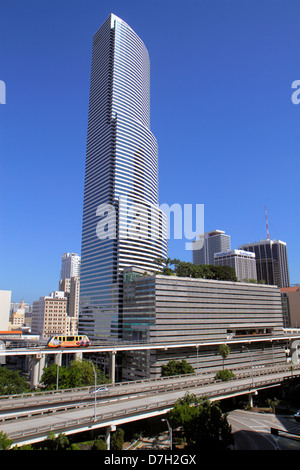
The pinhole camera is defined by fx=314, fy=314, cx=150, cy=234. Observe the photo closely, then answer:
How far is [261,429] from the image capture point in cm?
6134

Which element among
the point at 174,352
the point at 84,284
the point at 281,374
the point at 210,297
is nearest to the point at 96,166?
the point at 84,284

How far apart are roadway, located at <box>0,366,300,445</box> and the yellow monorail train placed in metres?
20.4

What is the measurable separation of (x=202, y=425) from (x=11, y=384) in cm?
4834

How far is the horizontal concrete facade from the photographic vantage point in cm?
11425

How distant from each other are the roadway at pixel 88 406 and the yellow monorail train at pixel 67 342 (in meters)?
20.4

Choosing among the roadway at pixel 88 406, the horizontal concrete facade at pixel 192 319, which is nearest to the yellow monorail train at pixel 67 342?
the roadway at pixel 88 406

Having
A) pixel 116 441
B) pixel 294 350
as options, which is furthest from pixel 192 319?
pixel 116 441

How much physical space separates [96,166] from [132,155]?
22501 millimetres

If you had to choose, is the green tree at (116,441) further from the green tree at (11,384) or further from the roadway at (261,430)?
the green tree at (11,384)

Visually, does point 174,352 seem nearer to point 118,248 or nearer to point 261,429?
point 261,429

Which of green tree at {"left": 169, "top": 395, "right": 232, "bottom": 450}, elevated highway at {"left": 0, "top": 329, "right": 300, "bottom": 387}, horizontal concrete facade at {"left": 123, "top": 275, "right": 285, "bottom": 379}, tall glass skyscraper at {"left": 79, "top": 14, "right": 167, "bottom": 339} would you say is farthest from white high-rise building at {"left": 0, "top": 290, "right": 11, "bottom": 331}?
green tree at {"left": 169, "top": 395, "right": 232, "bottom": 450}

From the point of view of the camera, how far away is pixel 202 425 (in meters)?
47.5

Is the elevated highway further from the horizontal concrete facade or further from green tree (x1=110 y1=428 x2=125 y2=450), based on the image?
green tree (x1=110 y1=428 x2=125 y2=450)

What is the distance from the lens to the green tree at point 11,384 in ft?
233
